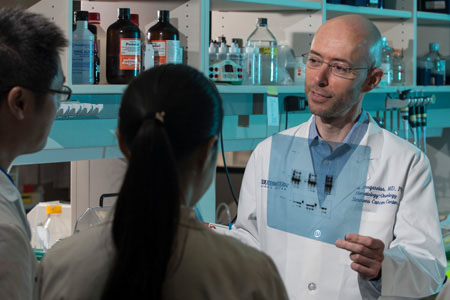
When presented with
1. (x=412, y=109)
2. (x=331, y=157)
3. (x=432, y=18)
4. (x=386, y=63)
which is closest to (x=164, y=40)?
(x=331, y=157)

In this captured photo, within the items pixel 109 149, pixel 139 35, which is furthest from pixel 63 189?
pixel 139 35

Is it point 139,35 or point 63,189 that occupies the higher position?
point 139,35

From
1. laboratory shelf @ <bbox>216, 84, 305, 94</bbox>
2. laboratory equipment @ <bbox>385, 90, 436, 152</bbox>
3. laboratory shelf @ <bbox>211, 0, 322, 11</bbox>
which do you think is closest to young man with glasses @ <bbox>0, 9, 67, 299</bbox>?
laboratory shelf @ <bbox>216, 84, 305, 94</bbox>

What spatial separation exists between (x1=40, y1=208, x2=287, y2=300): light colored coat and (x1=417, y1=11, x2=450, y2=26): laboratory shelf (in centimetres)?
250

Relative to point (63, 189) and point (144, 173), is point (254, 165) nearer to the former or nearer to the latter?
point (144, 173)

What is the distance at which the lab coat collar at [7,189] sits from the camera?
102cm

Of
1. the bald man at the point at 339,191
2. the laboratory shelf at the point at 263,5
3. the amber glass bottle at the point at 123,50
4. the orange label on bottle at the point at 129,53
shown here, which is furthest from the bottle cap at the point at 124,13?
the bald man at the point at 339,191

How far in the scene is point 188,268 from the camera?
0.79 m

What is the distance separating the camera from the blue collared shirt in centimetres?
167

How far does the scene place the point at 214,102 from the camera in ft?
2.86

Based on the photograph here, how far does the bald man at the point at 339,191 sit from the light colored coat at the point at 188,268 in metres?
0.78

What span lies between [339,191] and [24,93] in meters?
0.95

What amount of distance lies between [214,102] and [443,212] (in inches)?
118

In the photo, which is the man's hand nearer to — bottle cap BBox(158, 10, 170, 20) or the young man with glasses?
the young man with glasses
